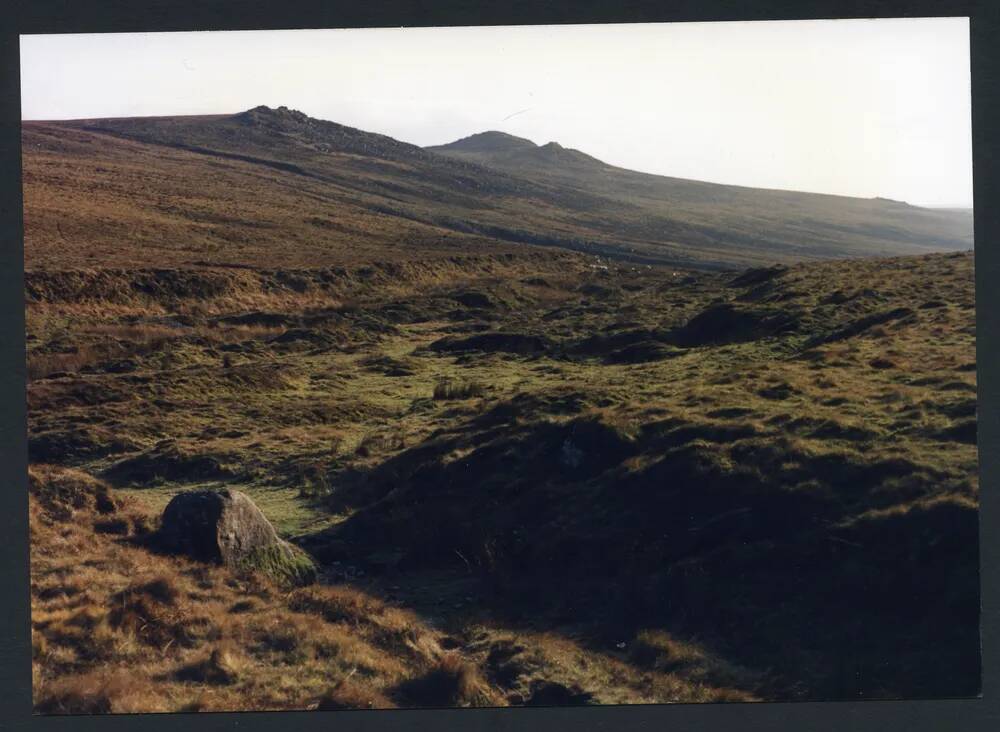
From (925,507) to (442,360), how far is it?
78.7ft

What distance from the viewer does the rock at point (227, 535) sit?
14.0m

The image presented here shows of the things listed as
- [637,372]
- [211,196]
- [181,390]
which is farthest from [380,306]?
[211,196]

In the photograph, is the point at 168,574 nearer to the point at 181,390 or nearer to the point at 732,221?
the point at 181,390

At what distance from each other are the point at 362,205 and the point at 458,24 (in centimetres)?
8615

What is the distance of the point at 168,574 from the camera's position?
527 inches

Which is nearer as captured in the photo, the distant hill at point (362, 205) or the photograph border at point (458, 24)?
the photograph border at point (458, 24)

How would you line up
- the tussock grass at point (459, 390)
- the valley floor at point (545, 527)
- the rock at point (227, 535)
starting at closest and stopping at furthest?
the valley floor at point (545, 527) < the rock at point (227, 535) < the tussock grass at point (459, 390)

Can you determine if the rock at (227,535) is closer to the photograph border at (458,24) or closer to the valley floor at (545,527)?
the valley floor at (545,527)

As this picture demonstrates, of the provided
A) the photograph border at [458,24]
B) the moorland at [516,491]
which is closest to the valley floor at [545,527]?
the moorland at [516,491]

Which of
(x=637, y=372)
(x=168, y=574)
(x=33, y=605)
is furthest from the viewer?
(x=637, y=372)

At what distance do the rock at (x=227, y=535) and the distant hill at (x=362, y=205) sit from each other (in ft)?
112

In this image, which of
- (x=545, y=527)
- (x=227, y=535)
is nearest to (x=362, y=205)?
(x=545, y=527)

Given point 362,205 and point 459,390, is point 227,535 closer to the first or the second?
point 459,390

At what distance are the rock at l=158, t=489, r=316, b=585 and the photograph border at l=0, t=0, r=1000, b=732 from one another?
339cm
